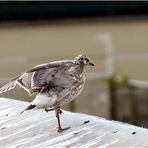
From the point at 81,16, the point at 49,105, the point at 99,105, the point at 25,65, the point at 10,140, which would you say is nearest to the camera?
the point at 10,140

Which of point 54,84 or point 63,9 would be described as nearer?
point 54,84

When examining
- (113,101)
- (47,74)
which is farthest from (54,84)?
(113,101)

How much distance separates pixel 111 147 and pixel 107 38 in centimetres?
946

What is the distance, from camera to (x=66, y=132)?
80.9 inches

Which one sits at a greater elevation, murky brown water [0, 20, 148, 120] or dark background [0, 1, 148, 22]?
dark background [0, 1, 148, 22]

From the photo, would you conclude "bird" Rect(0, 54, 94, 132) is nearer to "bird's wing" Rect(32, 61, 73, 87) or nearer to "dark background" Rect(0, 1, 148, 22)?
"bird's wing" Rect(32, 61, 73, 87)

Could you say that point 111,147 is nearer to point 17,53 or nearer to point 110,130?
point 110,130

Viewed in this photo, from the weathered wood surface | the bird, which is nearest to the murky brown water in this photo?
the weathered wood surface

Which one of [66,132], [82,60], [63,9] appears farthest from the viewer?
[63,9]

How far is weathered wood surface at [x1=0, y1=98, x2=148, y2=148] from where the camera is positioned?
1916 mm

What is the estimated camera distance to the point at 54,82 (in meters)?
2.15

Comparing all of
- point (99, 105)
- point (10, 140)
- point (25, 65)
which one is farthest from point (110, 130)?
point (25, 65)

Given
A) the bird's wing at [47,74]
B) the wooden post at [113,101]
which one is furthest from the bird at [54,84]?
the wooden post at [113,101]

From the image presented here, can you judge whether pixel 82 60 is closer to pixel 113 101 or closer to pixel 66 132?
pixel 66 132
